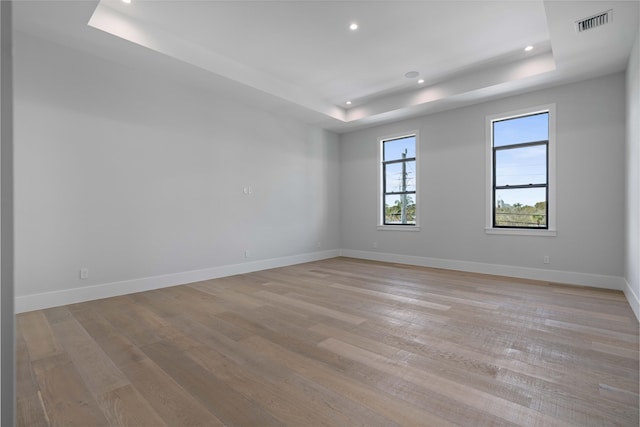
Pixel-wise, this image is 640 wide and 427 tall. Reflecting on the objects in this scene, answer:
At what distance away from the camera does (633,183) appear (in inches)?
135

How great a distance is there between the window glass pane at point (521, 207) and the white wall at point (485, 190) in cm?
23

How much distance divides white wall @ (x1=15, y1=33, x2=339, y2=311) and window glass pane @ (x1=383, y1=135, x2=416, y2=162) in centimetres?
221

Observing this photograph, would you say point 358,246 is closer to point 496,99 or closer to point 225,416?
point 496,99

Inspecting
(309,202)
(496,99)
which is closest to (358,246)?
(309,202)

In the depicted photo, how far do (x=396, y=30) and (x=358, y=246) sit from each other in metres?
4.48

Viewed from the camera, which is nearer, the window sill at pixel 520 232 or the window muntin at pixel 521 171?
the window sill at pixel 520 232

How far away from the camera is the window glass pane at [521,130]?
4.80m

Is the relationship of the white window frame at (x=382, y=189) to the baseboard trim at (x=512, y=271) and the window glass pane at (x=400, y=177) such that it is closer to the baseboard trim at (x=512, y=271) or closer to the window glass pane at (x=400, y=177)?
the window glass pane at (x=400, y=177)

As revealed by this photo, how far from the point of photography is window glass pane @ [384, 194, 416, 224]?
6.35m

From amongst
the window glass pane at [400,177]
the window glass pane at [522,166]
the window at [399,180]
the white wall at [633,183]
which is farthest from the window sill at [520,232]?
the window glass pane at [400,177]

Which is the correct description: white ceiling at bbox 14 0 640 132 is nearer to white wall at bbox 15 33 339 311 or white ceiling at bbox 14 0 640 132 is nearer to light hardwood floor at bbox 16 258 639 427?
white wall at bbox 15 33 339 311

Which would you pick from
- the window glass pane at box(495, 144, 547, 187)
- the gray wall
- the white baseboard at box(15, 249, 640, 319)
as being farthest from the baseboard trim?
the gray wall

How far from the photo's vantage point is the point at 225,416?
1.64 meters

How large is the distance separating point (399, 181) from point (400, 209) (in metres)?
0.59
